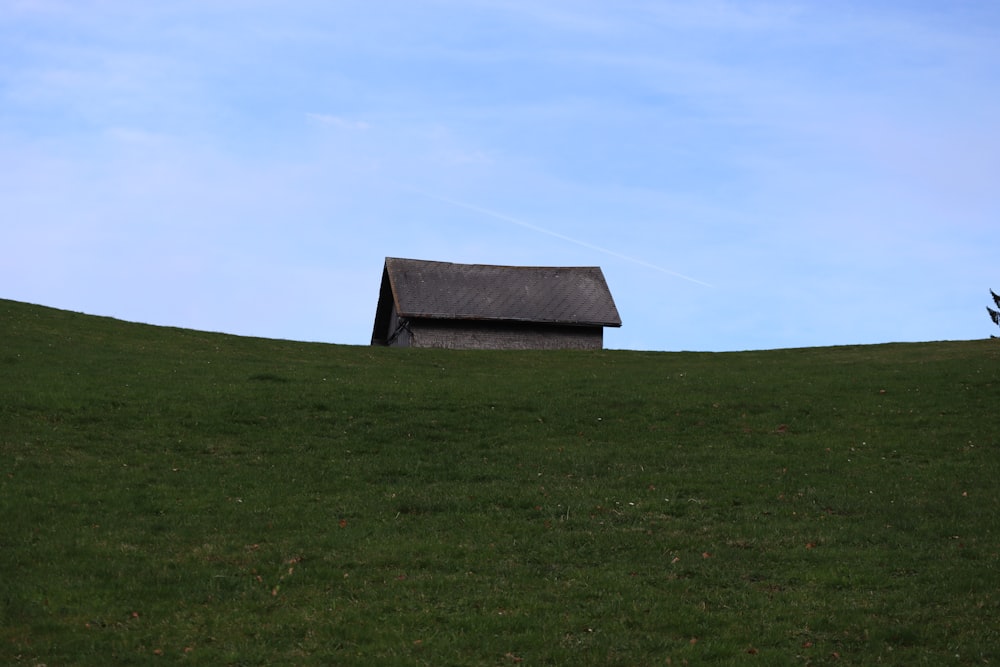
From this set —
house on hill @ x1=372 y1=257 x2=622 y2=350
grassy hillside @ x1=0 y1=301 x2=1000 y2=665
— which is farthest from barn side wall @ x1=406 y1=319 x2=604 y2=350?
grassy hillside @ x1=0 y1=301 x2=1000 y2=665

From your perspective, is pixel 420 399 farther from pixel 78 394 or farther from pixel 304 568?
pixel 304 568

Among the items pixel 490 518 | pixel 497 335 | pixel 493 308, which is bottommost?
pixel 490 518

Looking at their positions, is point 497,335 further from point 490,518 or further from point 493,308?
point 490,518

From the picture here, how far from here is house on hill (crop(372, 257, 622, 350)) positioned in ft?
190

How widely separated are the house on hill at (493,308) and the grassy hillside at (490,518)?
76.9 feet

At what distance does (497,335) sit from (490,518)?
39997 millimetres

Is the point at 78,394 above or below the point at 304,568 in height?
above

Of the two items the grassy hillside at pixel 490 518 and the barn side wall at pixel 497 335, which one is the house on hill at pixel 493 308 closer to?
the barn side wall at pixel 497 335

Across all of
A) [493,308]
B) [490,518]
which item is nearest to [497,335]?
[493,308]

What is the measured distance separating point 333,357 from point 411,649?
2959 cm

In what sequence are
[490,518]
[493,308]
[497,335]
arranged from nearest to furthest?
[490,518], [493,308], [497,335]

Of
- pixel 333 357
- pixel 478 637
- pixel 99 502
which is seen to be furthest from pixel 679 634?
pixel 333 357

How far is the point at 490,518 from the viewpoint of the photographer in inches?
731

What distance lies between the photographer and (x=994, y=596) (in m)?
14.4
